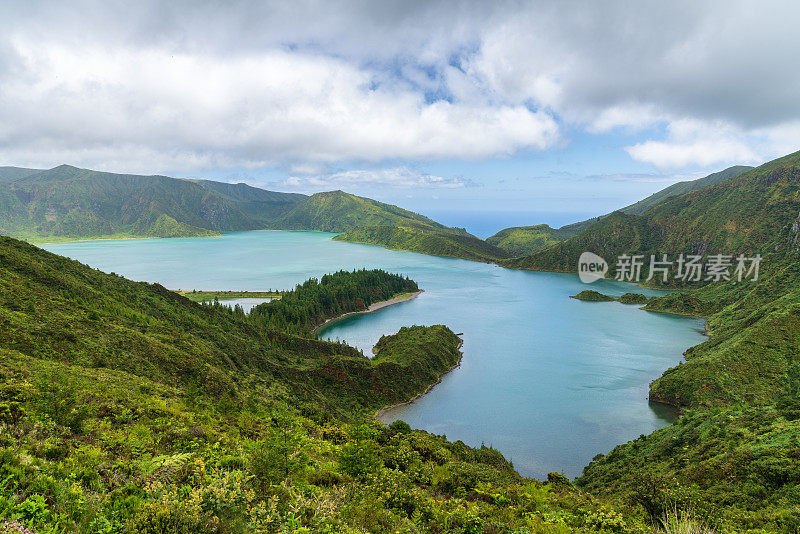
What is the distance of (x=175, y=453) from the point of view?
12.7m

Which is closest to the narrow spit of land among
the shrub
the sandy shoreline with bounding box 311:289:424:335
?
the sandy shoreline with bounding box 311:289:424:335

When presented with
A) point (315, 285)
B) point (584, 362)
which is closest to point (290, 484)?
point (584, 362)

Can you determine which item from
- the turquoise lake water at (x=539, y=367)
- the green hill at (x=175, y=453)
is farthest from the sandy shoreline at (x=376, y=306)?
the green hill at (x=175, y=453)

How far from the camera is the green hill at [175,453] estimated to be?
854 centimetres

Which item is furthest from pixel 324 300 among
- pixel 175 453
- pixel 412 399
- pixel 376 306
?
pixel 175 453

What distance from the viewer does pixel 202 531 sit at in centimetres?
801

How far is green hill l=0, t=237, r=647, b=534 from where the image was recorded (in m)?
8.54

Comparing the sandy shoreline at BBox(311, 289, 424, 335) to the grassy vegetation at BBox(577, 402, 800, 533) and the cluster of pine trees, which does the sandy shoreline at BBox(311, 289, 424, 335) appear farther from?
the grassy vegetation at BBox(577, 402, 800, 533)

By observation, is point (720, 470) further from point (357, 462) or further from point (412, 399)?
point (412, 399)

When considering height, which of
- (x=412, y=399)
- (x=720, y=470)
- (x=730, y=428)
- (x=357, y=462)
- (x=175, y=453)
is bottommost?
(x=412, y=399)

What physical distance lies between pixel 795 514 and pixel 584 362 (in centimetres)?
7554

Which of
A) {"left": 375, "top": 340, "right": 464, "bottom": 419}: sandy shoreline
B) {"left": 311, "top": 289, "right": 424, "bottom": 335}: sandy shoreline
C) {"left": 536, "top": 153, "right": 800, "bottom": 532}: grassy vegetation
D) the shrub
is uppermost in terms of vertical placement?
the shrub

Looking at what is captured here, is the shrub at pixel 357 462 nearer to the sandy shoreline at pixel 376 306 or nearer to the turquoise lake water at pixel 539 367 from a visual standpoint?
the turquoise lake water at pixel 539 367

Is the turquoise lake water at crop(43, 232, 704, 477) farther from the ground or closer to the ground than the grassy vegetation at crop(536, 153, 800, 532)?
closer to the ground
